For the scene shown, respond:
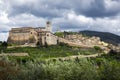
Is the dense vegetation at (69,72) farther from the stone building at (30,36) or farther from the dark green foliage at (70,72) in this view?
the stone building at (30,36)

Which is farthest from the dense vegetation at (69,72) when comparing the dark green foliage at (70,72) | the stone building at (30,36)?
the stone building at (30,36)

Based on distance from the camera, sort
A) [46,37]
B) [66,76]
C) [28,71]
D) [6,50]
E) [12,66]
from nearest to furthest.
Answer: [66,76] → [28,71] → [12,66] → [6,50] → [46,37]

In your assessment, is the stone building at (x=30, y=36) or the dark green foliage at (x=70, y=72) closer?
the dark green foliage at (x=70, y=72)

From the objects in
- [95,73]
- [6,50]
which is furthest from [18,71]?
[6,50]

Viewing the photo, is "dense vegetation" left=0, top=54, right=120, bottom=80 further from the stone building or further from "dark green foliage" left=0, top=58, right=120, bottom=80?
the stone building

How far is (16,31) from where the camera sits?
108000 mm

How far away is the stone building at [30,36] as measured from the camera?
338 ft

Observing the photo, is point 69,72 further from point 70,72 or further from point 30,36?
point 30,36

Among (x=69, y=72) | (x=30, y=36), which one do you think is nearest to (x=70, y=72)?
(x=69, y=72)

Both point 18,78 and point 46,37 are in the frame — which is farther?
point 46,37

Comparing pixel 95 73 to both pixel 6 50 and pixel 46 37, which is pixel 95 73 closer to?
pixel 6 50

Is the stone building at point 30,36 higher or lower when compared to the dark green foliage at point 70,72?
higher

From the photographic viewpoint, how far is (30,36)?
10488 cm

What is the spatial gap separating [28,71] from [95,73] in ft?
22.5
